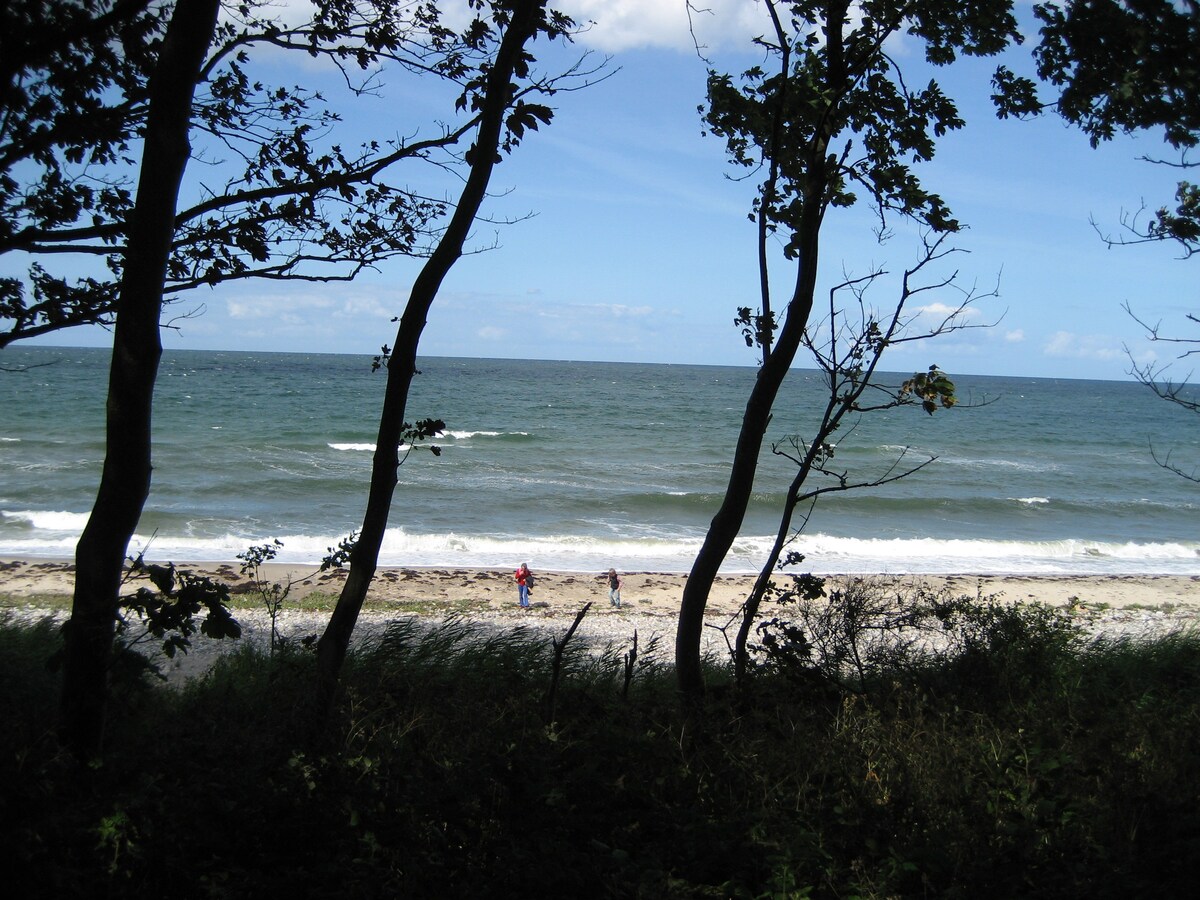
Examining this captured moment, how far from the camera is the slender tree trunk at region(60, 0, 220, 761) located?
3.43m

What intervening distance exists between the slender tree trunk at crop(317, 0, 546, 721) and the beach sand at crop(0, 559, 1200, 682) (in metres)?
6.89

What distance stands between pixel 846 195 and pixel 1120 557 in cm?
1839

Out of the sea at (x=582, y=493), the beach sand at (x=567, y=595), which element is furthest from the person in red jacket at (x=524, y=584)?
the sea at (x=582, y=493)

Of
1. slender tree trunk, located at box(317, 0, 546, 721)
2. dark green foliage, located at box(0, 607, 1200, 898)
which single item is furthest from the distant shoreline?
dark green foliage, located at box(0, 607, 1200, 898)

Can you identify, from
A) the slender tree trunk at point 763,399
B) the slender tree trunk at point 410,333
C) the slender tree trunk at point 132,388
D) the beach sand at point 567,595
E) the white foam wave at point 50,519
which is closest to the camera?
the slender tree trunk at point 132,388

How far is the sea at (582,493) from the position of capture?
18.8 meters

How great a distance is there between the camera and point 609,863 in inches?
118

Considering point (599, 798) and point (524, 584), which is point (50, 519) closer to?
point (524, 584)

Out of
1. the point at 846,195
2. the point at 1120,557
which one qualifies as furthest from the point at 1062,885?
the point at 1120,557

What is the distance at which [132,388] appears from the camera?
3432mm

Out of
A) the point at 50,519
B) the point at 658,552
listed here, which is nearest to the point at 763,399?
the point at 658,552

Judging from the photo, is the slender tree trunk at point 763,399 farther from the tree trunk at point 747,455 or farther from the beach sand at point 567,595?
the beach sand at point 567,595

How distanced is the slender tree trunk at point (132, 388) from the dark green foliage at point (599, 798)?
0.27 meters

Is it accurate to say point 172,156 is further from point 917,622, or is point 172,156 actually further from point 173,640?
point 917,622
